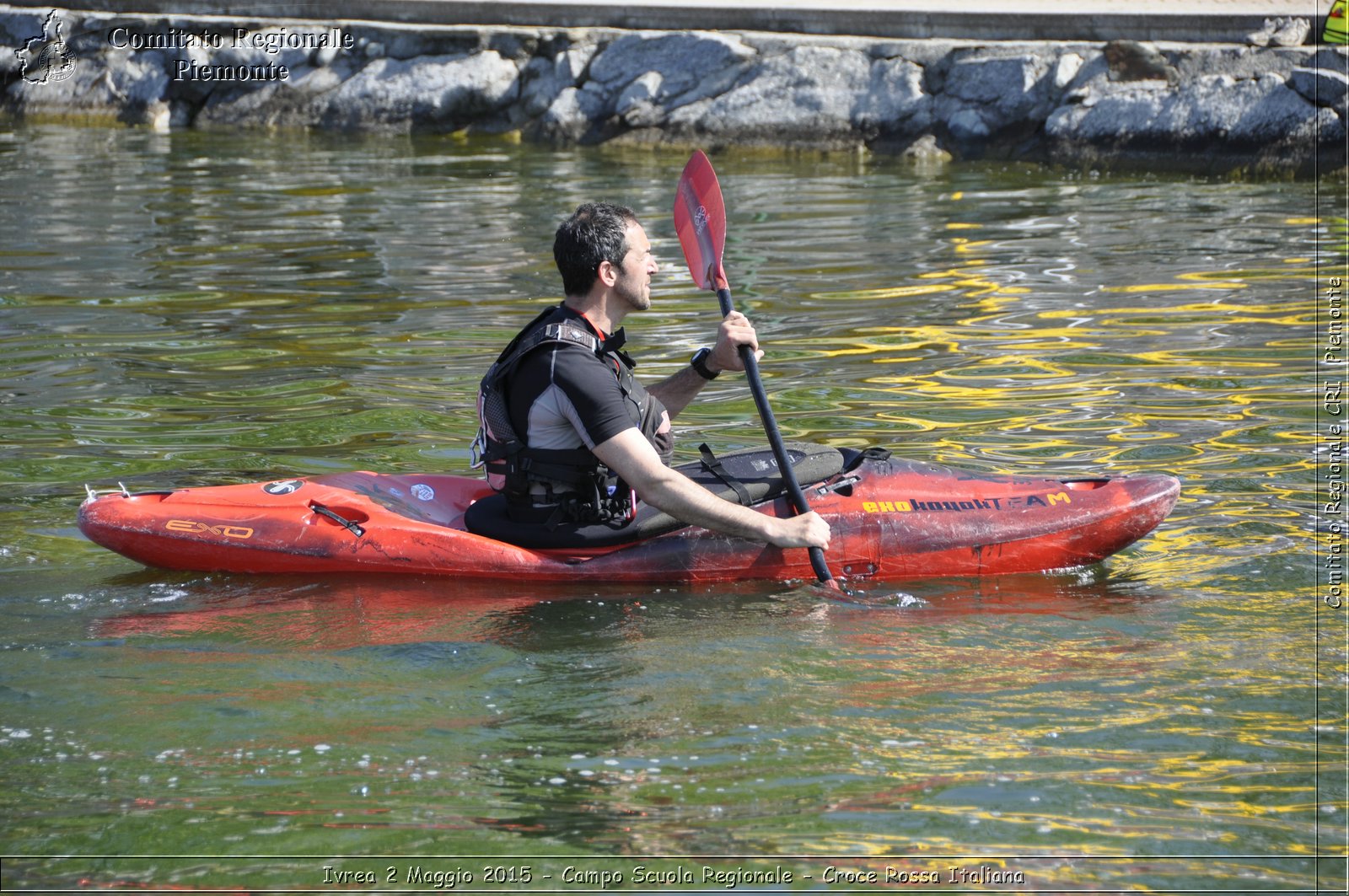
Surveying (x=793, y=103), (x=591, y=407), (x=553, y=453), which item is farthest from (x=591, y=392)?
(x=793, y=103)

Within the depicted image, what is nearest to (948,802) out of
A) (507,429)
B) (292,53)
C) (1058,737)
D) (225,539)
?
(1058,737)

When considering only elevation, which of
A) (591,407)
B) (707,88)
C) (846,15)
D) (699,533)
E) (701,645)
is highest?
(846,15)

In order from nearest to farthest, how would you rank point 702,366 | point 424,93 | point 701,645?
A: point 701,645
point 702,366
point 424,93

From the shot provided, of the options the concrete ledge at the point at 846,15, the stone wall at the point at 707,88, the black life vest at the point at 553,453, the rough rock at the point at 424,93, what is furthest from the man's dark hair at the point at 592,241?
the rough rock at the point at 424,93

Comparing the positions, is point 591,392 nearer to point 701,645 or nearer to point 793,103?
point 701,645

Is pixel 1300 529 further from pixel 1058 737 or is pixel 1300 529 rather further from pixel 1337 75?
pixel 1337 75

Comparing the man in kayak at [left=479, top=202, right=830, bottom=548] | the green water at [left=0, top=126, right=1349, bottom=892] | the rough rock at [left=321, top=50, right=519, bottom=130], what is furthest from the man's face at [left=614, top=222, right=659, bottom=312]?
the rough rock at [left=321, top=50, right=519, bottom=130]

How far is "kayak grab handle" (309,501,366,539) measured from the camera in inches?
177

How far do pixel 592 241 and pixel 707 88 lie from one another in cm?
929

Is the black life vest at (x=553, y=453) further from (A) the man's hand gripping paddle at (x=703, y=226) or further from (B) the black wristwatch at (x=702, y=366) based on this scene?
(A) the man's hand gripping paddle at (x=703, y=226)

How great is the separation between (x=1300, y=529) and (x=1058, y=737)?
1.75 m

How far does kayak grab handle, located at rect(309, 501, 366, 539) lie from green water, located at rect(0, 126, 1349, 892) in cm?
15

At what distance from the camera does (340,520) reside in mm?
4504

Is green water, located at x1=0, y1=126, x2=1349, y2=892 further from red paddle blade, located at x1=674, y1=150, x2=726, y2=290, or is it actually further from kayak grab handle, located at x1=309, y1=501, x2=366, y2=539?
red paddle blade, located at x1=674, y1=150, x2=726, y2=290
